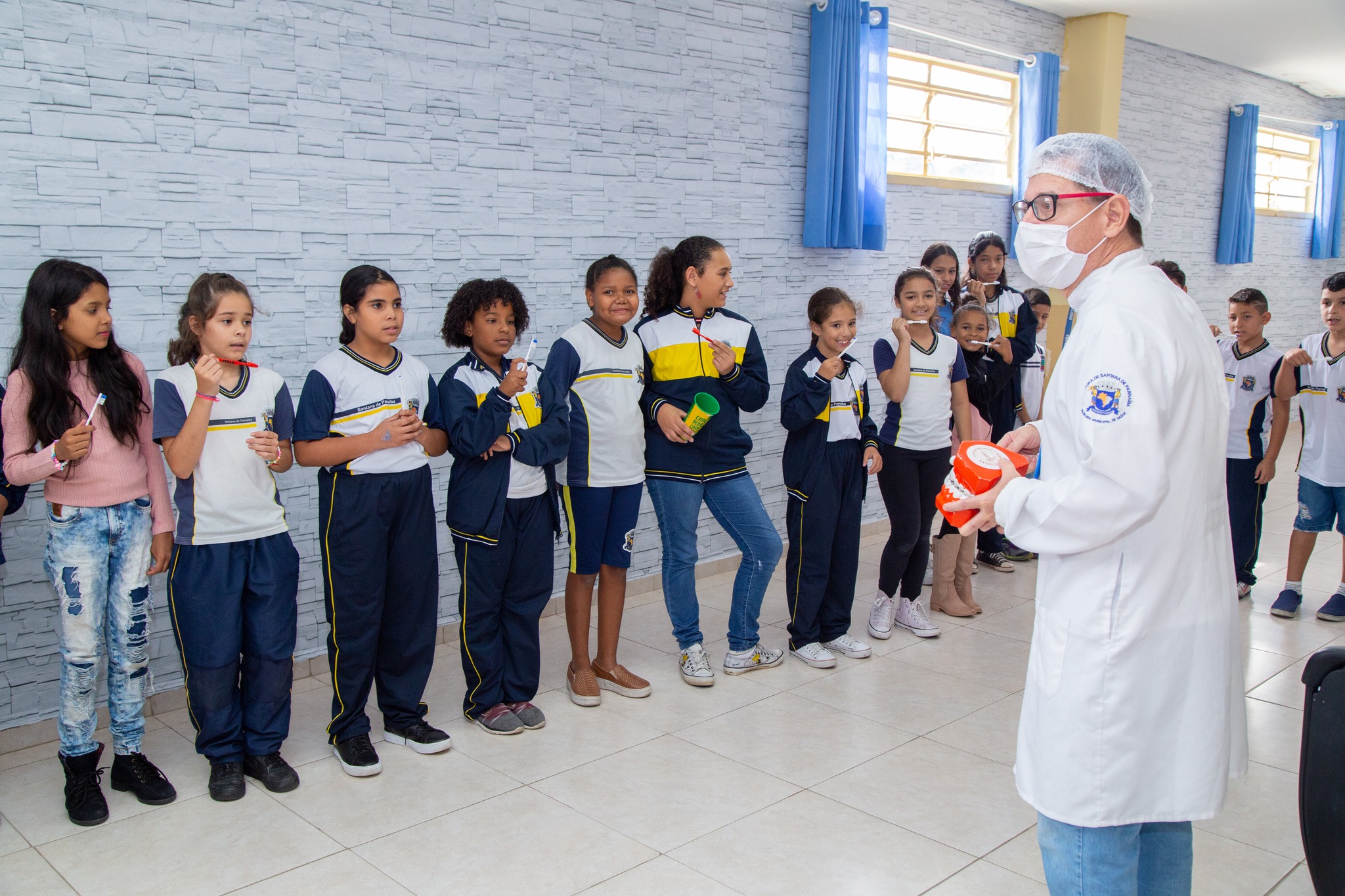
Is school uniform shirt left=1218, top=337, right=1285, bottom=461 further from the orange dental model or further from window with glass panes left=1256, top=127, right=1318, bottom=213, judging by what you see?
window with glass panes left=1256, top=127, right=1318, bottom=213

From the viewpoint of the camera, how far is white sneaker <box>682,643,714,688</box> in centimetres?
327

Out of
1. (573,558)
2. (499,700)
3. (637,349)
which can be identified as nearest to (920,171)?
(637,349)

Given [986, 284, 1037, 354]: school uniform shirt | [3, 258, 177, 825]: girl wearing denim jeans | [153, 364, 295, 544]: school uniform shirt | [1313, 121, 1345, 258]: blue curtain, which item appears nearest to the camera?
[3, 258, 177, 825]: girl wearing denim jeans

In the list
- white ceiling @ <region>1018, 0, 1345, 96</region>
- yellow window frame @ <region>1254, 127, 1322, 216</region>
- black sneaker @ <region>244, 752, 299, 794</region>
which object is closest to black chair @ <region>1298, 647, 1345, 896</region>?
black sneaker @ <region>244, 752, 299, 794</region>

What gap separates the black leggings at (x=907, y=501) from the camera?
3.61 meters

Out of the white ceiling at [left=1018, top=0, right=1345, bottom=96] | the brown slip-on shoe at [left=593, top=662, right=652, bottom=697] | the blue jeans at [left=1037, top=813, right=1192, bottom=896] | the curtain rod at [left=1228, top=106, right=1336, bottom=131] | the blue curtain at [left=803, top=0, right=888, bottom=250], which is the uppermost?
the white ceiling at [left=1018, top=0, right=1345, bottom=96]

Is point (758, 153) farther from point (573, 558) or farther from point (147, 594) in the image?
point (147, 594)

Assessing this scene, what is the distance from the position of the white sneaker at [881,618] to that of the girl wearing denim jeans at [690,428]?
64cm

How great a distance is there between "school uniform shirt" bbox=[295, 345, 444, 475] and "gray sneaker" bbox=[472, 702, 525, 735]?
2.56 feet

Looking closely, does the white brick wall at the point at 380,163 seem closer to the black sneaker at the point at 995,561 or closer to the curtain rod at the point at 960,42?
the curtain rod at the point at 960,42

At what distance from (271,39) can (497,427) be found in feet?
4.73

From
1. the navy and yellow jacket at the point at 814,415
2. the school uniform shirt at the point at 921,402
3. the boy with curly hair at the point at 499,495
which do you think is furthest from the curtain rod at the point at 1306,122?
the boy with curly hair at the point at 499,495

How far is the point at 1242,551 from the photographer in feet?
13.8

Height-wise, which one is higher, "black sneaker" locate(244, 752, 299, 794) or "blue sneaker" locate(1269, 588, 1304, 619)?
"blue sneaker" locate(1269, 588, 1304, 619)
